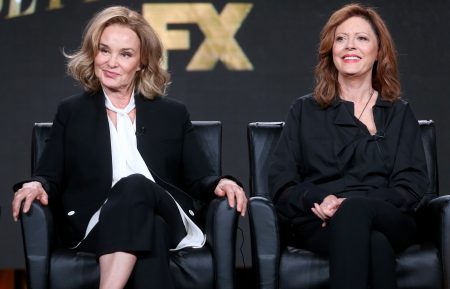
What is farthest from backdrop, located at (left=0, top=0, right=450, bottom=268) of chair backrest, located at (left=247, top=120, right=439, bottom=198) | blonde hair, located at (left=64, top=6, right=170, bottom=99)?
blonde hair, located at (left=64, top=6, right=170, bottom=99)

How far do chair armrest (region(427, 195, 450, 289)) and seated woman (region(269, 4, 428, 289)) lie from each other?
90 mm

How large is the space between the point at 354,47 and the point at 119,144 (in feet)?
3.25

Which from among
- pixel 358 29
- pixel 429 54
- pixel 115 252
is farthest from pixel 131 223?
pixel 429 54

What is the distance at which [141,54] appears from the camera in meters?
3.68

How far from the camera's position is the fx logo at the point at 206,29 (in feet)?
16.3

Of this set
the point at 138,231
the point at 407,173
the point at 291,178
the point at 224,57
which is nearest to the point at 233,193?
the point at 291,178

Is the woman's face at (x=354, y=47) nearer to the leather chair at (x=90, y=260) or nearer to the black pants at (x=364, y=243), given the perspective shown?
the black pants at (x=364, y=243)

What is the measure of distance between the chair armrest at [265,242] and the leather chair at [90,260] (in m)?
0.08

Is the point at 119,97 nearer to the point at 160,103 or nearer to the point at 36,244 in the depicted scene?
the point at 160,103

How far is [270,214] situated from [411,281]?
55 centimetres

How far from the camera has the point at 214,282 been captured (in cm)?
Answer: 330

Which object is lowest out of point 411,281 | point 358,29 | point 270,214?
point 411,281

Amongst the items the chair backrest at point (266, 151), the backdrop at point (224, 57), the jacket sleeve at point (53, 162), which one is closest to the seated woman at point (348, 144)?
the chair backrest at point (266, 151)

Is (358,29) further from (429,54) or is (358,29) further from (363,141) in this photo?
(429,54)
